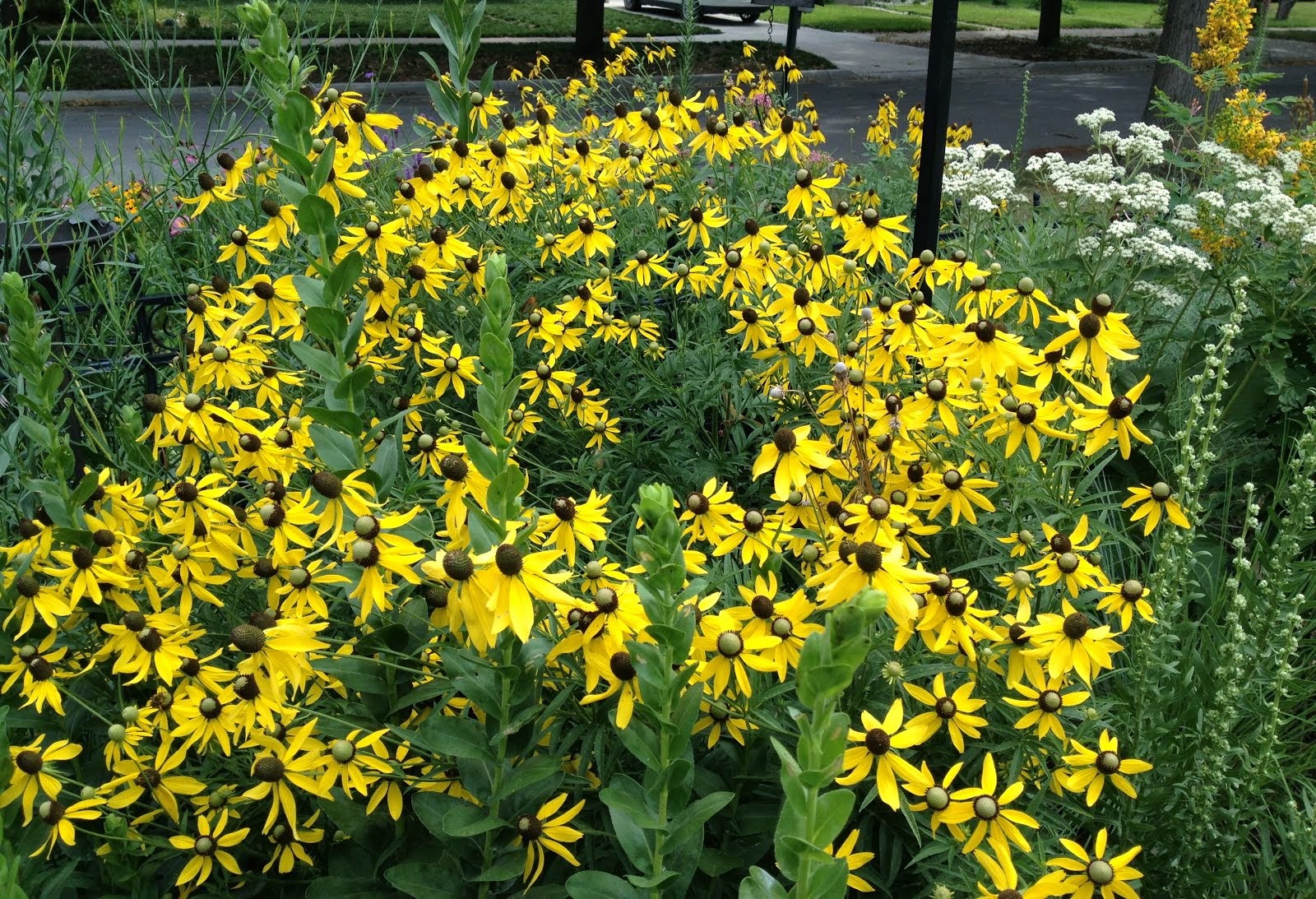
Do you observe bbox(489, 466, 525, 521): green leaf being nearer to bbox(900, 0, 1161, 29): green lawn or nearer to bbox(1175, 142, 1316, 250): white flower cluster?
bbox(1175, 142, 1316, 250): white flower cluster

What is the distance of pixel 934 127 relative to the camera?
324 cm

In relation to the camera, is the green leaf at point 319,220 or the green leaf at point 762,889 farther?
the green leaf at point 319,220

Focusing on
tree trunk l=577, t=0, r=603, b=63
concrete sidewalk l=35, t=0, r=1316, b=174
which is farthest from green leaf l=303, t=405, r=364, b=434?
tree trunk l=577, t=0, r=603, b=63

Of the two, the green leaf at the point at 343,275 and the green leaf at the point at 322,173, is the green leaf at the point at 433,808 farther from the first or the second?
the green leaf at the point at 322,173

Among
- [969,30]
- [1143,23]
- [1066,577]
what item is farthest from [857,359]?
[1143,23]

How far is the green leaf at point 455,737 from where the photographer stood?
61.9 inches

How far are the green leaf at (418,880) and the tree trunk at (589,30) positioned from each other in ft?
48.4

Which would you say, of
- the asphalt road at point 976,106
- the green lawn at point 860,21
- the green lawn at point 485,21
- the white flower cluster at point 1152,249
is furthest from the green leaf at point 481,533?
the green lawn at point 860,21

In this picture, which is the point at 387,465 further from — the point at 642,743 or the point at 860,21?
the point at 860,21

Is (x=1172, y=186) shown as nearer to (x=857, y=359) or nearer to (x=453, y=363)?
(x=857, y=359)

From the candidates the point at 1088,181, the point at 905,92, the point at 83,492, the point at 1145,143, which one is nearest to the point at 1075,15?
the point at 905,92

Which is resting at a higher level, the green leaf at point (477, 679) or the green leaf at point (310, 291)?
the green leaf at point (310, 291)

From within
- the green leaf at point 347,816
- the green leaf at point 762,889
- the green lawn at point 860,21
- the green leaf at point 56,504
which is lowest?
the green leaf at point 347,816

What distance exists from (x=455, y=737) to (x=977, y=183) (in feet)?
9.68
